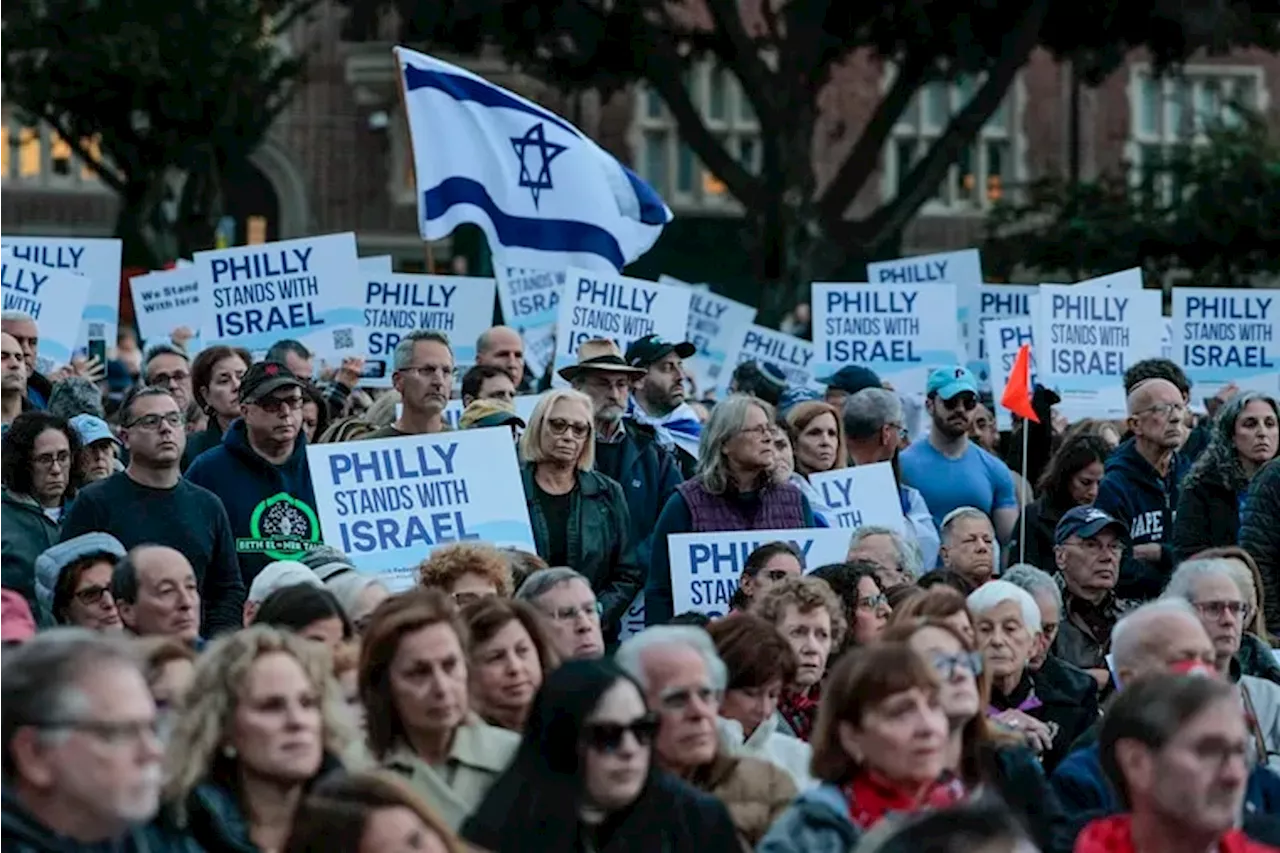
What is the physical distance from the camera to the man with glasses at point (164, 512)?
11172 millimetres

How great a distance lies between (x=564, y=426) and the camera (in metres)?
12.1

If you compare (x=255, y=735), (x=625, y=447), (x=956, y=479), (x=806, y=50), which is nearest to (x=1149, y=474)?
(x=956, y=479)

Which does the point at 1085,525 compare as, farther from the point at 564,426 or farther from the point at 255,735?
the point at 255,735

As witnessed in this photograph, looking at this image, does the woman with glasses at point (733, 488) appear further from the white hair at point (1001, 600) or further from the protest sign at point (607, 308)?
the protest sign at point (607, 308)

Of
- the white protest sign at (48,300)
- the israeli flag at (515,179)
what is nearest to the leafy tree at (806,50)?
the israeli flag at (515,179)

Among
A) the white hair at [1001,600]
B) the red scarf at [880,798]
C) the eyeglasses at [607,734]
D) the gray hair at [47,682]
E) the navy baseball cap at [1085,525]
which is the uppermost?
the navy baseball cap at [1085,525]

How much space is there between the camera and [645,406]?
14.6m

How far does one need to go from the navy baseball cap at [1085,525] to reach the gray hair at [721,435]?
3.76ft

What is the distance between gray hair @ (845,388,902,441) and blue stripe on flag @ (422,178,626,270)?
2896 millimetres

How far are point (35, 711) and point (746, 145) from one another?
4349cm

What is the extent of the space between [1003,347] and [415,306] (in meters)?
3.21

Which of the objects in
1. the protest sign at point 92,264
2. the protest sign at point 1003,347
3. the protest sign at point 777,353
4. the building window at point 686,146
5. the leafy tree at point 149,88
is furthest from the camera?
the building window at point 686,146

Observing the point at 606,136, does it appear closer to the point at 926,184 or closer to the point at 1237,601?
the point at 926,184

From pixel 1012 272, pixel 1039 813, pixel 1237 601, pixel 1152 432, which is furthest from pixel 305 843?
pixel 1012 272
